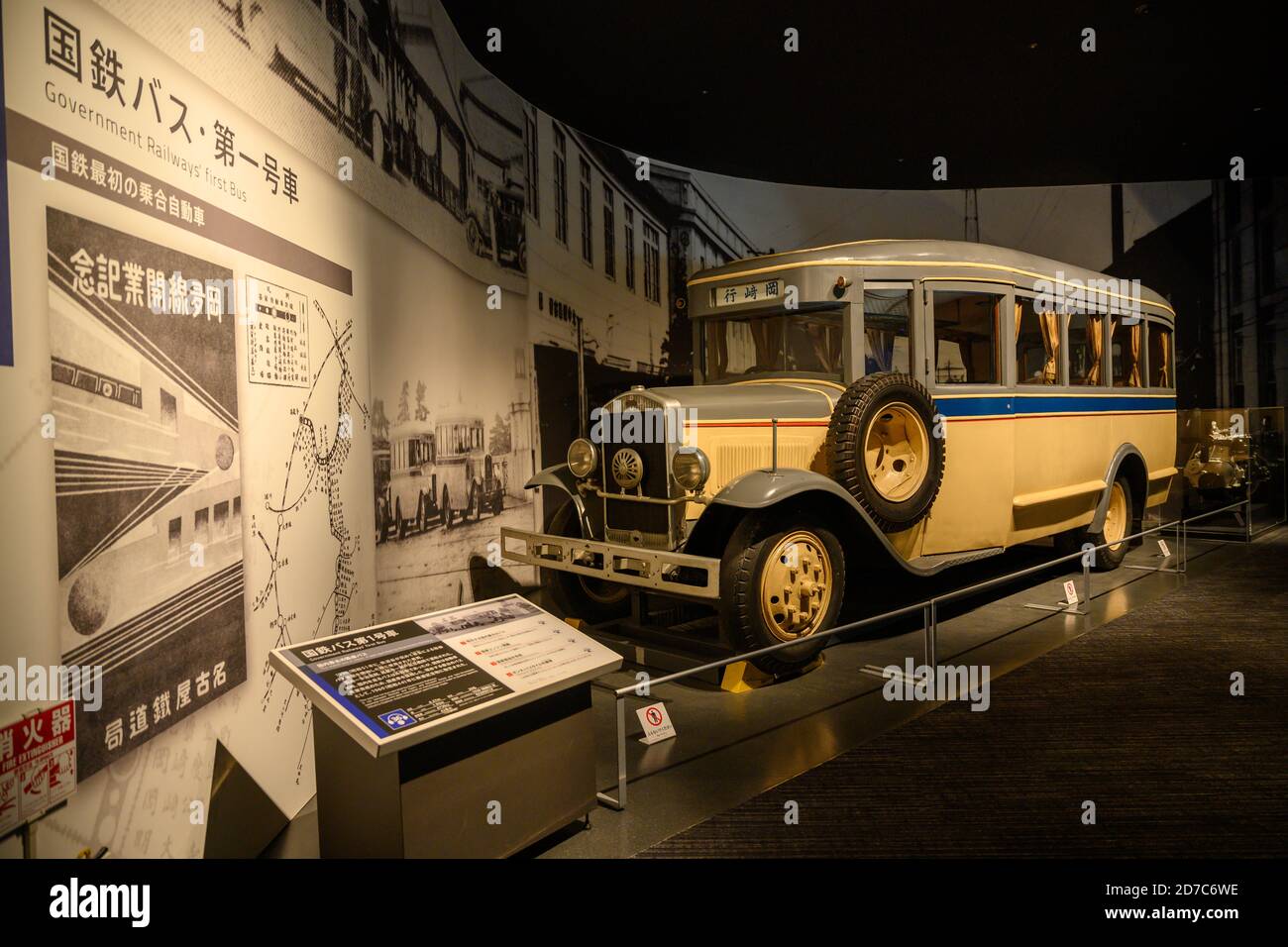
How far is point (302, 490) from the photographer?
3016mm

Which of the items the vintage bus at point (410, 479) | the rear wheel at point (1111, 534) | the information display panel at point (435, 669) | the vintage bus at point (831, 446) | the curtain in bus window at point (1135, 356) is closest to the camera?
the information display panel at point (435, 669)

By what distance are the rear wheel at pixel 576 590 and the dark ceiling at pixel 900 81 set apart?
3032 mm

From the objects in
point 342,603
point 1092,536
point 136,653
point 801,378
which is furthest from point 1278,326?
point 136,653

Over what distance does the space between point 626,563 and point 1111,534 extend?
524cm

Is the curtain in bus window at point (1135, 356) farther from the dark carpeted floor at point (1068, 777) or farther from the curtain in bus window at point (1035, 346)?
the dark carpeted floor at point (1068, 777)

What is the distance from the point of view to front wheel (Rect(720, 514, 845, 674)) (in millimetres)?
4039

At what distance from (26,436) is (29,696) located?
1.81ft

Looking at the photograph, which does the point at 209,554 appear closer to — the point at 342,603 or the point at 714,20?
the point at 342,603

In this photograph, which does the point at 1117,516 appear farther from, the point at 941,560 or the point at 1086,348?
the point at 941,560

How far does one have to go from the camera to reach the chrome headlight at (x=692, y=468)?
14.1 feet

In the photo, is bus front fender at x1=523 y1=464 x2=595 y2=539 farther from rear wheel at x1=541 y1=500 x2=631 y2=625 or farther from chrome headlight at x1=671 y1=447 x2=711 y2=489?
chrome headlight at x1=671 y1=447 x2=711 y2=489

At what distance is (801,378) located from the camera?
16.9 ft

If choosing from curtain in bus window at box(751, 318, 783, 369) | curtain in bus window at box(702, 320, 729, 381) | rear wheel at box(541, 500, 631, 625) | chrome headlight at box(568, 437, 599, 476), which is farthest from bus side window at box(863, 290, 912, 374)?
rear wheel at box(541, 500, 631, 625)
